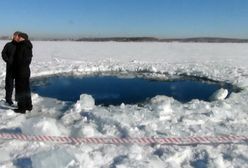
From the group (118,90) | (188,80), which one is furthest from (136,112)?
(188,80)

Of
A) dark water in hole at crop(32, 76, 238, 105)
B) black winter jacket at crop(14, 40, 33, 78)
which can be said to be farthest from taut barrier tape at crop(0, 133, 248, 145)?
dark water in hole at crop(32, 76, 238, 105)

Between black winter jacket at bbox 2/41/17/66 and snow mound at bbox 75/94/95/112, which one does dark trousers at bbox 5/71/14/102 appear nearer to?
black winter jacket at bbox 2/41/17/66

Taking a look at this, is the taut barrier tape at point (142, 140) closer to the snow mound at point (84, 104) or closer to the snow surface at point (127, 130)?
the snow surface at point (127, 130)

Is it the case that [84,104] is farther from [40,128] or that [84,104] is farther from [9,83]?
[40,128]

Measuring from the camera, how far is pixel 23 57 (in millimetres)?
7223

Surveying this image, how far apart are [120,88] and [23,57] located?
197 inches

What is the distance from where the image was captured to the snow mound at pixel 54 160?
4.45 meters

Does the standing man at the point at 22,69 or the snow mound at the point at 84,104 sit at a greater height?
the standing man at the point at 22,69

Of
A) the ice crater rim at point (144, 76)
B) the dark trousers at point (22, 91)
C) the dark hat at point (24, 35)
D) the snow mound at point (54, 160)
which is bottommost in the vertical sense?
the ice crater rim at point (144, 76)

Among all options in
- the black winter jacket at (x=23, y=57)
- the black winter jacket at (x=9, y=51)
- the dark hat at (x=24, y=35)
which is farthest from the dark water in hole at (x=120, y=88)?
the dark hat at (x=24, y=35)

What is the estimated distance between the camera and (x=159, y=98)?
877 centimetres

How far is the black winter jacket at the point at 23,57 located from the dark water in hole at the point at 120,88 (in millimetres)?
2537

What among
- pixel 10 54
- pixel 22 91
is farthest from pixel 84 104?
pixel 10 54

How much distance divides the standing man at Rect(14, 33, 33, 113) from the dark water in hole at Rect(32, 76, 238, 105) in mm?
2336
